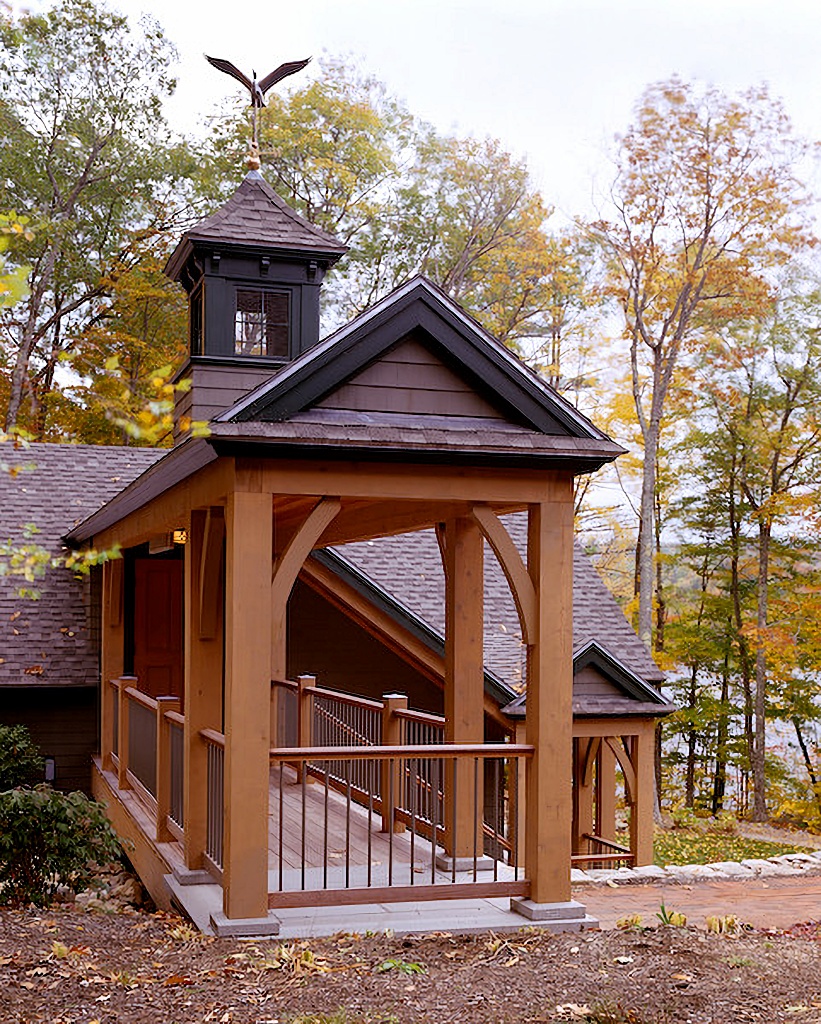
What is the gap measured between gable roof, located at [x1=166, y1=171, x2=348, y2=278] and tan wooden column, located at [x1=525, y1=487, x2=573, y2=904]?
217 inches

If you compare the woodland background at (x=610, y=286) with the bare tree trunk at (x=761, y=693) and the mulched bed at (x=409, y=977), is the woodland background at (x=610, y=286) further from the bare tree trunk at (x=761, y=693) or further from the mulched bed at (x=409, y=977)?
the mulched bed at (x=409, y=977)

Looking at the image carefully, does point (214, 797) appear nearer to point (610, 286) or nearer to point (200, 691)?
point (200, 691)

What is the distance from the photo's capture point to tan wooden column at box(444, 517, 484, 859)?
8586 mm

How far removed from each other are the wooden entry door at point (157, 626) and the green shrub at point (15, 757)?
201 cm

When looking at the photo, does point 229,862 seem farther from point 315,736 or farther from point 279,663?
point 279,663

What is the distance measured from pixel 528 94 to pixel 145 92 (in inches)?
1815

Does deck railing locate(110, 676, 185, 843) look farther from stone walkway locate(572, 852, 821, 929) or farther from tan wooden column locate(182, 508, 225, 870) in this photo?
stone walkway locate(572, 852, 821, 929)

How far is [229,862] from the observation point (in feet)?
23.0

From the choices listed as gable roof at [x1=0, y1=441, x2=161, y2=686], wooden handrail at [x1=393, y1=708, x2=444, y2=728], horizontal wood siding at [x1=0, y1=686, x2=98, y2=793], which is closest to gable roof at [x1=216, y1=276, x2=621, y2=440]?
wooden handrail at [x1=393, y1=708, x2=444, y2=728]

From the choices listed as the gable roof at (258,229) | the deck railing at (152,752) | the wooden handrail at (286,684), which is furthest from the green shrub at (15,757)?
the gable roof at (258,229)

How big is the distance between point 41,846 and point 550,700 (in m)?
3.70

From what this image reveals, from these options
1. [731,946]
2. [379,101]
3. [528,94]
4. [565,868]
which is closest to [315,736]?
[565,868]

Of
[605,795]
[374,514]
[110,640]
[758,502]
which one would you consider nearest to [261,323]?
[374,514]

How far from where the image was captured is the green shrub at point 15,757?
13.2 meters
